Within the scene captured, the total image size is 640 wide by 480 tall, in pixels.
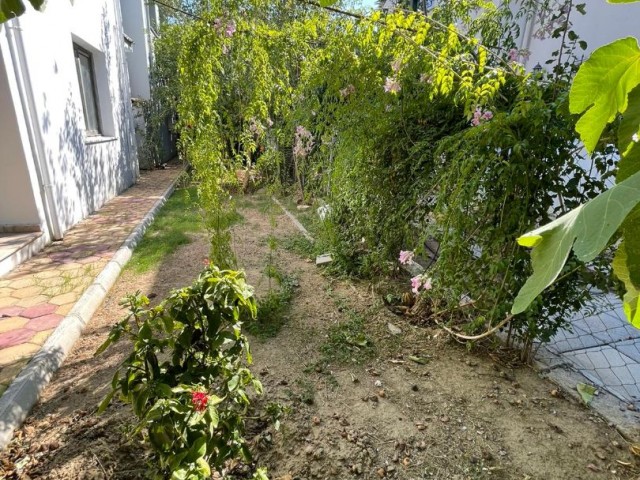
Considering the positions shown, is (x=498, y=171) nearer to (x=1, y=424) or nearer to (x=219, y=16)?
(x=219, y=16)

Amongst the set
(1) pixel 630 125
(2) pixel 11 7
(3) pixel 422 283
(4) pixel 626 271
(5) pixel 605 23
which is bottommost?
(3) pixel 422 283

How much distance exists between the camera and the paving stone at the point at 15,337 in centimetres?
263

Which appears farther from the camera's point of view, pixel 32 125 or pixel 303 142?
pixel 303 142

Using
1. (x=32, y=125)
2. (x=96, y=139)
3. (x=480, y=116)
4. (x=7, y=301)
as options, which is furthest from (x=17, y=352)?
(x=96, y=139)

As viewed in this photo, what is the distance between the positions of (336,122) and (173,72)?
32.9ft

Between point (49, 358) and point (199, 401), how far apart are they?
1.79 meters

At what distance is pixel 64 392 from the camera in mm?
2299

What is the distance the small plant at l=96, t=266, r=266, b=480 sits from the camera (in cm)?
127

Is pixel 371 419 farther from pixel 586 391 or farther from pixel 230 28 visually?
pixel 230 28

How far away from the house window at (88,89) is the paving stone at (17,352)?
17.3 ft

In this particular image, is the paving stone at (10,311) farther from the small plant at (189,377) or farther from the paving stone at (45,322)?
the small plant at (189,377)

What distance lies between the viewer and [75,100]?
5.48m

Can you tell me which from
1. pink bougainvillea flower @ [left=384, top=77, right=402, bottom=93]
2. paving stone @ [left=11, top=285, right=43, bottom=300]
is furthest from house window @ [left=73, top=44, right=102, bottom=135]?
pink bougainvillea flower @ [left=384, top=77, right=402, bottom=93]

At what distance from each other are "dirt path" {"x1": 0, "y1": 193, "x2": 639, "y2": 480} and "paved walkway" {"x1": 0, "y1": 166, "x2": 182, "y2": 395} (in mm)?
318
